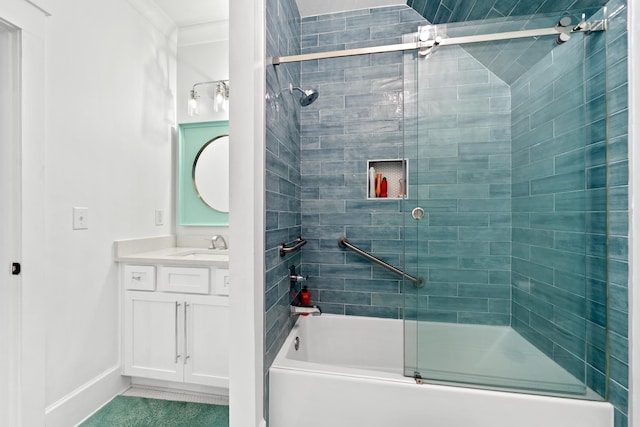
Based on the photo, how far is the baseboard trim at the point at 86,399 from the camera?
1569 millimetres

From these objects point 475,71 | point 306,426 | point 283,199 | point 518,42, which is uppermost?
point 518,42

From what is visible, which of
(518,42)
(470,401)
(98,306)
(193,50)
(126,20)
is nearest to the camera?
(470,401)

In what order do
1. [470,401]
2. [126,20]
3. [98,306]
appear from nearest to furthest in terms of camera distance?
[470,401]
[98,306]
[126,20]

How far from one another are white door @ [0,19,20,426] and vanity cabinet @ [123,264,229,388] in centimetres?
59

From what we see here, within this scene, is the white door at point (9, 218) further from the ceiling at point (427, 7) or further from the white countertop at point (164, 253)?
the ceiling at point (427, 7)

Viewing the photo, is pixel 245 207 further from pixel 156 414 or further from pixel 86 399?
pixel 86 399

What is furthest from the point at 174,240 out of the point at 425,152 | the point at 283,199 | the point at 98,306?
the point at 425,152

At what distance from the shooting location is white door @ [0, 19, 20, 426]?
1.40 m

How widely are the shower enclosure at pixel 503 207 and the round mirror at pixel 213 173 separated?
60.5 inches

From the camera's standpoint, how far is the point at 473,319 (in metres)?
1.39

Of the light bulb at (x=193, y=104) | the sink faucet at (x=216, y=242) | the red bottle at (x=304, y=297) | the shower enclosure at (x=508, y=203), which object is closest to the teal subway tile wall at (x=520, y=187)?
the shower enclosure at (x=508, y=203)

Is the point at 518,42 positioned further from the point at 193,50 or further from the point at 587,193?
the point at 193,50

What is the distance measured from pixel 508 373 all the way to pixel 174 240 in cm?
239

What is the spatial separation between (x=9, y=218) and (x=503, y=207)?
229 centimetres
